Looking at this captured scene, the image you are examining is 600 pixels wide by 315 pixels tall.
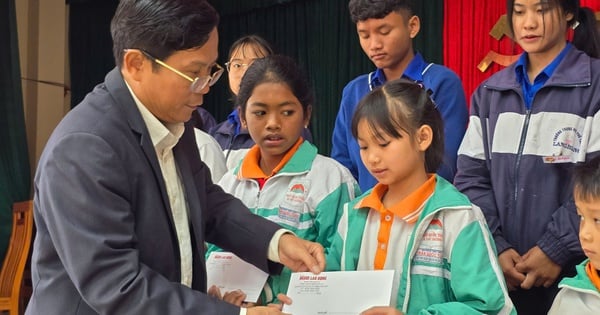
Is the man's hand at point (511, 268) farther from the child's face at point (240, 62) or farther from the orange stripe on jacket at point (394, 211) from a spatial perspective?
the child's face at point (240, 62)

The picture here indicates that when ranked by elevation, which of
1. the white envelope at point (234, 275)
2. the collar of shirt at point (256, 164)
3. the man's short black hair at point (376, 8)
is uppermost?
the man's short black hair at point (376, 8)

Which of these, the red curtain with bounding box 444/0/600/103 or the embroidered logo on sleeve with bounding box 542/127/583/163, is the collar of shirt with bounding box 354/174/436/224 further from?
the red curtain with bounding box 444/0/600/103

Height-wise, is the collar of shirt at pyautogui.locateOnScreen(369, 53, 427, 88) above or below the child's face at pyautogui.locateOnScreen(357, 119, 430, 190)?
above

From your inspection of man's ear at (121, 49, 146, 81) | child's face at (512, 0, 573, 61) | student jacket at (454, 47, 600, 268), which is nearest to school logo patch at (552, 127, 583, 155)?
student jacket at (454, 47, 600, 268)

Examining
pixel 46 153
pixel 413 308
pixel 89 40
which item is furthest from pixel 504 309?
pixel 89 40

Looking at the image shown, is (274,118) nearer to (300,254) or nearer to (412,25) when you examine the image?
(300,254)

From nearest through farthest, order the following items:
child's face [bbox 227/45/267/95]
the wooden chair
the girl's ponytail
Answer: the girl's ponytail
child's face [bbox 227/45/267/95]
the wooden chair

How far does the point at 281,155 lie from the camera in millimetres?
2268

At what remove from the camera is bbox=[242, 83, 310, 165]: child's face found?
2221 millimetres

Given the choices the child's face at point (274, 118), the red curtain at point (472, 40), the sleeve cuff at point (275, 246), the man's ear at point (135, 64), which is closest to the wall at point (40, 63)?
the red curtain at point (472, 40)

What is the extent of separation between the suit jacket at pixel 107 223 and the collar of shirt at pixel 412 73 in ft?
3.71

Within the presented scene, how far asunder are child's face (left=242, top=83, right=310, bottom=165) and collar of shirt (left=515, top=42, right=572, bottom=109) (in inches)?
26.5

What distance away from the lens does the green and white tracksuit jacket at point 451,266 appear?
1.61 meters

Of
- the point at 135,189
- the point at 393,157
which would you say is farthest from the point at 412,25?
the point at 135,189
